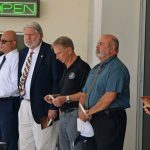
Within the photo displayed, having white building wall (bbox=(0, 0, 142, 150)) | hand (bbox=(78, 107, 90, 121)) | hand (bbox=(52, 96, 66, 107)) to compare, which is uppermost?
white building wall (bbox=(0, 0, 142, 150))

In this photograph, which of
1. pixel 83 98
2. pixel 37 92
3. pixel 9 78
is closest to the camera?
pixel 83 98

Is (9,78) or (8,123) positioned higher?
(9,78)

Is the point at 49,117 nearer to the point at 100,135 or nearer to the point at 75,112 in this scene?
the point at 75,112

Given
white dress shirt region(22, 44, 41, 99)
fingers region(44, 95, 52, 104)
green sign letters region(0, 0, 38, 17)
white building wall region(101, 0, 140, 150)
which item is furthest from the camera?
green sign letters region(0, 0, 38, 17)

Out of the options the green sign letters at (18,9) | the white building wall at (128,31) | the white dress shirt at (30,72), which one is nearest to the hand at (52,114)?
the white dress shirt at (30,72)

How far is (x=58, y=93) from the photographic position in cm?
390

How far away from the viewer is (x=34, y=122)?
4066 millimetres

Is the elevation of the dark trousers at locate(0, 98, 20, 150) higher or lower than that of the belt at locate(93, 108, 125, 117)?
lower

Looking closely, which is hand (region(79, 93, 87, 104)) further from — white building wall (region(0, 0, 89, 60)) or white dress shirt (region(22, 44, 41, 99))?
white building wall (region(0, 0, 89, 60))

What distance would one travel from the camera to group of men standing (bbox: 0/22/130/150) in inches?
129

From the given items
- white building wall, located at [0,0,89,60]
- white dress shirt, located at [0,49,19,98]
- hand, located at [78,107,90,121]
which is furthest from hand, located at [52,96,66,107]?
white building wall, located at [0,0,89,60]

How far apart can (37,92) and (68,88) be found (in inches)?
18.8

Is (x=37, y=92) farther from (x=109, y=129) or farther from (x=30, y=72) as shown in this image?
(x=109, y=129)

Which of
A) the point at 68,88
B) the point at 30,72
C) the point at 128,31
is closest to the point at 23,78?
the point at 30,72
